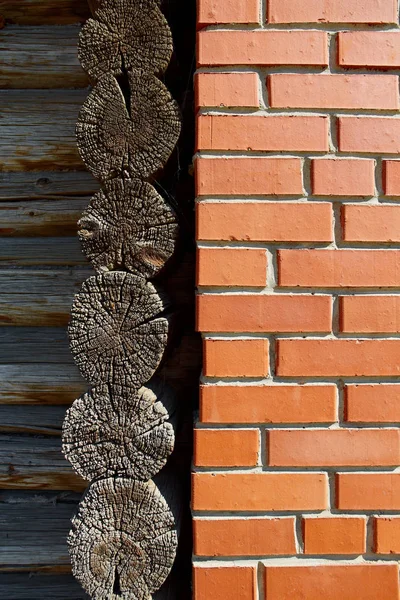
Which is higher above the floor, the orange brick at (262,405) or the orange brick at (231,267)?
the orange brick at (231,267)

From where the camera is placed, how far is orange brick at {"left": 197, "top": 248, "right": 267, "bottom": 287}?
50.3 inches

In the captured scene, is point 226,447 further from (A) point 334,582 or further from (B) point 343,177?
(B) point 343,177

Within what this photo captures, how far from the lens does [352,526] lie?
1266mm

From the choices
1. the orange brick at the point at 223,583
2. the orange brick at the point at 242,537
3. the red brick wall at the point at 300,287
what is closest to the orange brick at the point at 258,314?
the red brick wall at the point at 300,287

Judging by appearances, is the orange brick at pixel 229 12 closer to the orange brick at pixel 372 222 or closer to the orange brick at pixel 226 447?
the orange brick at pixel 372 222

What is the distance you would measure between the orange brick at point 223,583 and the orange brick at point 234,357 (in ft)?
1.46

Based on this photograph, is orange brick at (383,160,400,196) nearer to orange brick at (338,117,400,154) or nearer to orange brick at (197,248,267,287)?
orange brick at (338,117,400,154)

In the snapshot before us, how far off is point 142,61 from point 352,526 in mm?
1196

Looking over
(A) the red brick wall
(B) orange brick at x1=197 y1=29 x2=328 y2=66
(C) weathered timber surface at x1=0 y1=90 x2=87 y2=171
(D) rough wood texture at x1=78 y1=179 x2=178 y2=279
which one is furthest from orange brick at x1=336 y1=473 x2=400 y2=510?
(C) weathered timber surface at x1=0 y1=90 x2=87 y2=171

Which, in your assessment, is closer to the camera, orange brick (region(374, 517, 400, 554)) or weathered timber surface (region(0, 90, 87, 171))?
orange brick (region(374, 517, 400, 554))

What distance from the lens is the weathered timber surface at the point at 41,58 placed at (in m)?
1.88

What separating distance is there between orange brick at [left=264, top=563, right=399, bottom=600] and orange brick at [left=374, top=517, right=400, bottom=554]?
0.04 m

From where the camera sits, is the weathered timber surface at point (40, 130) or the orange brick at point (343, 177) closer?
the orange brick at point (343, 177)

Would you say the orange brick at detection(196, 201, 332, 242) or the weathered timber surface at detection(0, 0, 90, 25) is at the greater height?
the weathered timber surface at detection(0, 0, 90, 25)
